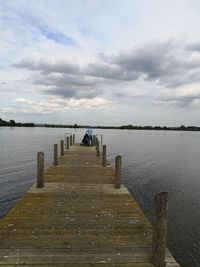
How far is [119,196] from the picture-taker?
10.9 meters

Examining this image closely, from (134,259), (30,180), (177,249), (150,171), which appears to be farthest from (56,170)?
(150,171)

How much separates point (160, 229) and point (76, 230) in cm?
257

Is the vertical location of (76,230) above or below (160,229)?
below

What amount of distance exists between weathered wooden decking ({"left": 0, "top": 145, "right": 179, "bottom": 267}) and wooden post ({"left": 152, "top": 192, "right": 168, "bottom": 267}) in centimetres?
22

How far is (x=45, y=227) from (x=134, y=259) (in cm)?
280

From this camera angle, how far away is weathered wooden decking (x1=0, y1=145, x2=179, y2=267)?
5.82m

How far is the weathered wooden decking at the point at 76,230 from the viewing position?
5.82m

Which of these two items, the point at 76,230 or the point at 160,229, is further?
the point at 76,230

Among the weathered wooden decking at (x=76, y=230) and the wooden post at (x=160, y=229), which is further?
the weathered wooden decking at (x=76, y=230)

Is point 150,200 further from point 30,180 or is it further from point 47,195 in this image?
point 30,180

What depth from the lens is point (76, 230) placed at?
7332 mm

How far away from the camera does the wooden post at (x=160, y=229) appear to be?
5.68 m

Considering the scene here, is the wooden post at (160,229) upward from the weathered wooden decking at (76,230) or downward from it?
upward

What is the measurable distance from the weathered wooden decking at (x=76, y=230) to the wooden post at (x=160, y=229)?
0.22 metres
